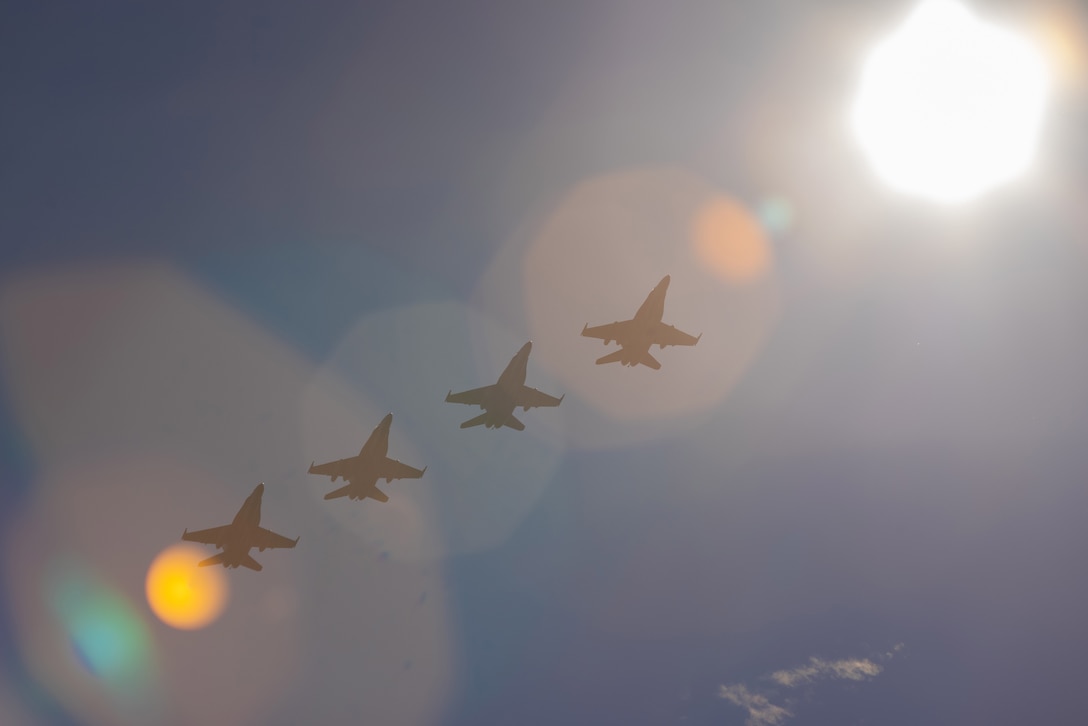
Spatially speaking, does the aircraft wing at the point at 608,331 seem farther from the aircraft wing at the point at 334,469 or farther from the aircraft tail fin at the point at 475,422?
the aircraft wing at the point at 334,469

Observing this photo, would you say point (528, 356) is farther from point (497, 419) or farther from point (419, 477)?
point (419, 477)

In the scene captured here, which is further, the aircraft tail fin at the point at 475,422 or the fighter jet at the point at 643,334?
the aircraft tail fin at the point at 475,422

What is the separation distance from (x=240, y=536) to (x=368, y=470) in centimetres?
1892

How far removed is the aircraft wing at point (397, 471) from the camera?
302 feet

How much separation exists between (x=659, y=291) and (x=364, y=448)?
1608 inches

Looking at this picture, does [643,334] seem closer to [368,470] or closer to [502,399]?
[502,399]

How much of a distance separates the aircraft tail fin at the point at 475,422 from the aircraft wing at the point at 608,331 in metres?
16.9

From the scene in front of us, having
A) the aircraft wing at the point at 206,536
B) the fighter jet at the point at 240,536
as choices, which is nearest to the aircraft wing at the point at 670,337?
the fighter jet at the point at 240,536

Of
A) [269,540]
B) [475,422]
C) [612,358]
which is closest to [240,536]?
[269,540]

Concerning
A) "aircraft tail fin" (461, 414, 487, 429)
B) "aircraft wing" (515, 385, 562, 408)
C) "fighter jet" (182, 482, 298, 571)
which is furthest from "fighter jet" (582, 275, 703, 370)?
"fighter jet" (182, 482, 298, 571)

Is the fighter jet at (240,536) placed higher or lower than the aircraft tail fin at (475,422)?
lower

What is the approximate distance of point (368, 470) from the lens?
90.9 metres

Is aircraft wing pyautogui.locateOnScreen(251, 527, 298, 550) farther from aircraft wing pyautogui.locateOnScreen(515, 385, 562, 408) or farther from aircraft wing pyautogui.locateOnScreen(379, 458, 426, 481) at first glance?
aircraft wing pyautogui.locateOnScreen(515, 385, 562, 408)

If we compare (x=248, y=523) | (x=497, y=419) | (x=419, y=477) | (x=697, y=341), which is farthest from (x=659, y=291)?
(x=248, y=523)
